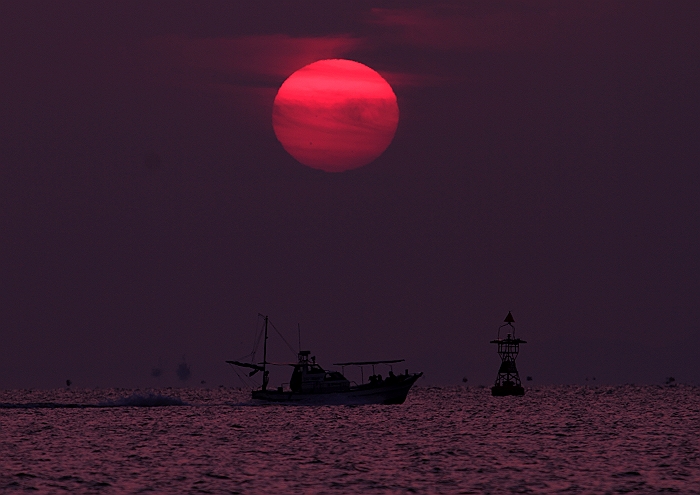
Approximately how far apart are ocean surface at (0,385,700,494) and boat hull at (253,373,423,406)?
60.7 feet

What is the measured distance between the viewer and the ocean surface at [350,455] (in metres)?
68.7

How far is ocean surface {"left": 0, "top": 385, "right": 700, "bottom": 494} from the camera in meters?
68.7

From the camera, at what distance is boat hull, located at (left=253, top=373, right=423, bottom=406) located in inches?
6545

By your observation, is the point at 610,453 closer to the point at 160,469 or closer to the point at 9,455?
the point at 160,469

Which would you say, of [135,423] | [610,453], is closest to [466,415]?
[135,423]

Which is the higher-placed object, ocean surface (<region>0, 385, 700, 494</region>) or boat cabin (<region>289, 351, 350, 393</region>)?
boat cabin (<region>289, 351, 350, 393</region>)

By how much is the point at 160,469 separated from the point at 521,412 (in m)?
101

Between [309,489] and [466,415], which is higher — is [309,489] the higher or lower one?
the lower one

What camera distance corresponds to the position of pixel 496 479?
71188 mm

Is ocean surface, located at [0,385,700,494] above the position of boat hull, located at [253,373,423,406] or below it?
below

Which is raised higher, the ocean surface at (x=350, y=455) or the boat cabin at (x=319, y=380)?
the boat cabin at (x=319, y=380)

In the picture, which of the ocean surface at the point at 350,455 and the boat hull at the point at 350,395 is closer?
the ocean surface at the point at 350,455

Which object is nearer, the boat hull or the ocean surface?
the ocean surface

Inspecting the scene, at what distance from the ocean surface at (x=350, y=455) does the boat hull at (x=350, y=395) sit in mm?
18492
